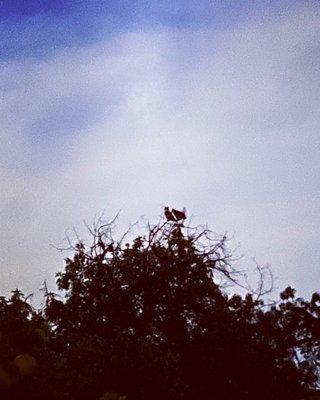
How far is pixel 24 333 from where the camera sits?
10867 millimetres

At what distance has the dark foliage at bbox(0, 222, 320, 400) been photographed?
1032cm

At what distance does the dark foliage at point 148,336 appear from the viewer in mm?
10320

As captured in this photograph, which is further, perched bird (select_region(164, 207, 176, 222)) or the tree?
perched bird (select_region(164, 207, 176, 222))

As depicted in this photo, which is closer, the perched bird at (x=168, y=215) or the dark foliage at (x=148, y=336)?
the dark foliage at (x=148, y=336)

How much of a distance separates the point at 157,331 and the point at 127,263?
2817mm

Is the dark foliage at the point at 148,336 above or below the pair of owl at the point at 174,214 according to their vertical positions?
below

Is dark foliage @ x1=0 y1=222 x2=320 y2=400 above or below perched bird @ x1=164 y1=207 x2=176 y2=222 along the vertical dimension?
below

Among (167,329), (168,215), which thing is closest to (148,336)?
(167,329)

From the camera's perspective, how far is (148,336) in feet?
49.4

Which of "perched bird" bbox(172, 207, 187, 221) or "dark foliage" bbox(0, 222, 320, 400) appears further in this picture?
"perched bird" bbox(172, 207, 187, 221)

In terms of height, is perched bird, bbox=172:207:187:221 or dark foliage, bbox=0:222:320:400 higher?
perched bird, bbox=172:207:187:221

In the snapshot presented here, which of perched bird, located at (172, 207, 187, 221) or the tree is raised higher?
perched bird, located at (172, 207, 187, 221)

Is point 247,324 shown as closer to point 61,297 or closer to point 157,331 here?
point 157,331

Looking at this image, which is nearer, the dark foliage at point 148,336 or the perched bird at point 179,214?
the dark foliage at point 148,336
